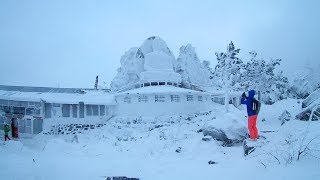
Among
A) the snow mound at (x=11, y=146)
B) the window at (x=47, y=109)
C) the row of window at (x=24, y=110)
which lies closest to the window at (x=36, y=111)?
the row of window at (x=24, y=110)

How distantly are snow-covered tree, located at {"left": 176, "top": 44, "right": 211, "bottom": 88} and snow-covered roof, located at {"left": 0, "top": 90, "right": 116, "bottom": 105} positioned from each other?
1144 cm

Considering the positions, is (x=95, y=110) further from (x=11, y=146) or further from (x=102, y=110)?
(x=11, y=146)

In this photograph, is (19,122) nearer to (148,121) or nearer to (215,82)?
(148,121)

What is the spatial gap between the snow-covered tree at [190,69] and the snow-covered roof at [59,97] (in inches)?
451

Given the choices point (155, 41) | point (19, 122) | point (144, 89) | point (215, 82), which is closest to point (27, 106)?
point (19, 122)

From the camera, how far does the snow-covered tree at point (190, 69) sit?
4100 centimetres

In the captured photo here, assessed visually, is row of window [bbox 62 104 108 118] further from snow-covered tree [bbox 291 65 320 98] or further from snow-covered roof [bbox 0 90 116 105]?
snow-covered tree [bbox 291 65 320 98]

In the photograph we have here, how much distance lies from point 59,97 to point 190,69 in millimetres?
19523

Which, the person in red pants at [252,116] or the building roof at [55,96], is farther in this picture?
the building roof at [55,96]

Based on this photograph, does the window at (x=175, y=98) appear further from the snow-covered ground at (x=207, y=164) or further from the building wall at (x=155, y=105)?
the snow-covered ground at (x=207, y=164)

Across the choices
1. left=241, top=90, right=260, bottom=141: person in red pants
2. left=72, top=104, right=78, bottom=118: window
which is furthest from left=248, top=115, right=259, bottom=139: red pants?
left=72, top=104, right=78, bottom=118: window

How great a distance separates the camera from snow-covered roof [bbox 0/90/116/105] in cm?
3180

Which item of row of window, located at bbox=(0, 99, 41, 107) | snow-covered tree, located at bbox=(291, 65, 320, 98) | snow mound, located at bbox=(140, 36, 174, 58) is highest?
snow mound, located at bbox=(140, 36, 174, 58)

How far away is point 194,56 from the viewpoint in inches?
1732
